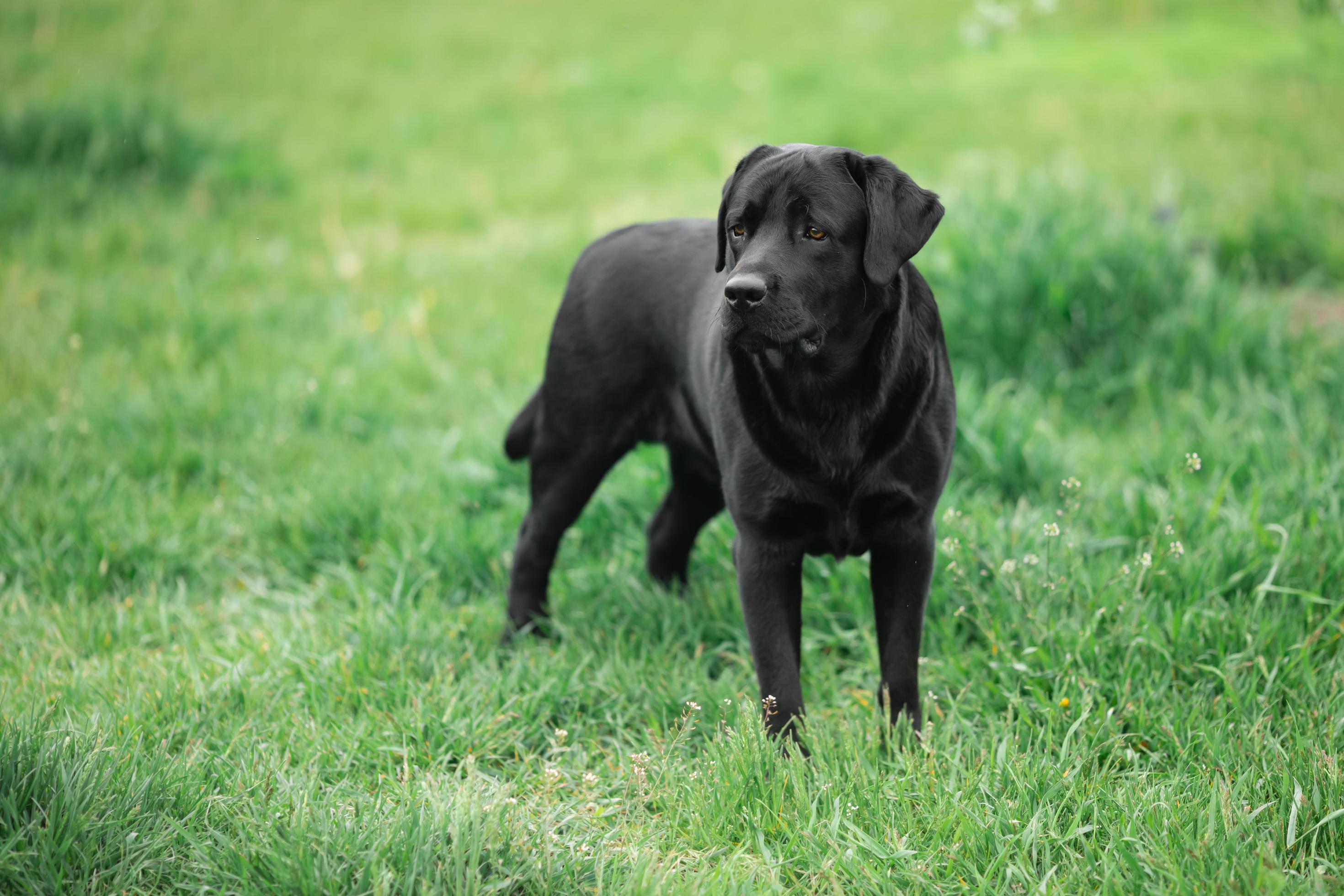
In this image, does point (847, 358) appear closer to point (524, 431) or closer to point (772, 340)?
point (772, 340)

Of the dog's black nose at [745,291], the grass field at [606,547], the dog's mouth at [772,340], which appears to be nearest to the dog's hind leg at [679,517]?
the grass field at [606,547]

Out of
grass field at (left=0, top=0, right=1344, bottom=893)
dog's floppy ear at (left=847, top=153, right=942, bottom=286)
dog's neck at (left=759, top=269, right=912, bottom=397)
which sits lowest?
grass field at (left=0, top=0, right=1344, bottom=893)

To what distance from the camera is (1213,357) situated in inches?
178

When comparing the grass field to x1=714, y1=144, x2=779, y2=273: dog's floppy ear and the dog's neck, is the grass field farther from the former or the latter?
x1=714, y1=144, x2=779, y2=273: dog's floppy ear

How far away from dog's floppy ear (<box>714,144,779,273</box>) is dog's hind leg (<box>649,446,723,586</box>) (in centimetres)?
72

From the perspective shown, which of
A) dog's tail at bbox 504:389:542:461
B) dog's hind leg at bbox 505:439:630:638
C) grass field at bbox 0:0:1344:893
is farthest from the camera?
dog's tail at bbox 504:389:542:461

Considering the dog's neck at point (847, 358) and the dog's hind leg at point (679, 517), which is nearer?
the dog's neck at point (847, 358)

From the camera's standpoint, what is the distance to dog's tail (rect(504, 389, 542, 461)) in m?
3.43

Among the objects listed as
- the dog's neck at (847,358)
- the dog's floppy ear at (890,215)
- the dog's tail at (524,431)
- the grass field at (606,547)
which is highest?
the dog's floppy ear at (890,215)

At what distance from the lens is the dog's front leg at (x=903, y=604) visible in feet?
8.46

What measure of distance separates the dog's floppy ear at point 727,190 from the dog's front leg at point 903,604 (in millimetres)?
784

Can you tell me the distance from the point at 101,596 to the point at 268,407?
56.0 inches

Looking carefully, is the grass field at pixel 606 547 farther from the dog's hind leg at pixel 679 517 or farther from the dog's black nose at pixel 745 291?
the dog's black nose at pixel 745 291

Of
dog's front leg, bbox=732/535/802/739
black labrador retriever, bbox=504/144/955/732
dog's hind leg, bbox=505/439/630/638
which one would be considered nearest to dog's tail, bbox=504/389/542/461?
dog's hind leg, bbox=505/439/630/638
